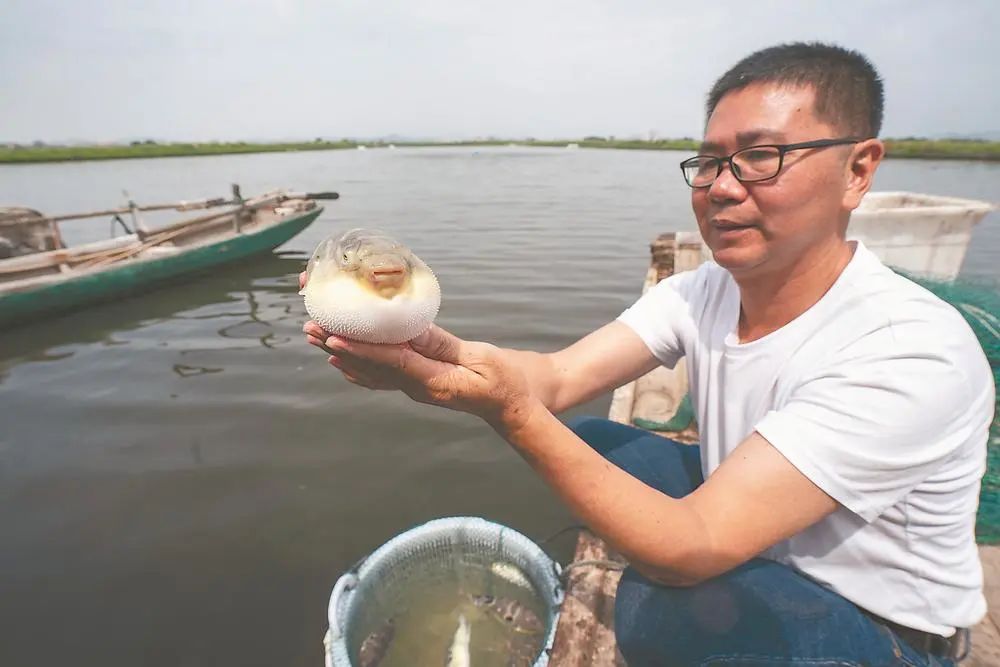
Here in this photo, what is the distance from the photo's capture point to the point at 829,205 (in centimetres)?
198

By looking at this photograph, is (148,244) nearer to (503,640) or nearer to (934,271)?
(503,640)

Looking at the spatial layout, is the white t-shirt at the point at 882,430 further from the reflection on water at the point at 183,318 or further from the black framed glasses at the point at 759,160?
the reflection on water at the point at 183,318

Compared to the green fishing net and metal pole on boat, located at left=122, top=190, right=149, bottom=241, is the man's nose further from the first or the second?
metal pole on boat, located at left=122, top=190, right=149, bottom=241

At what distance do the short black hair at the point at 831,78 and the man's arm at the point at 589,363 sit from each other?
1330 mm

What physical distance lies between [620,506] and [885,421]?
0.84 m

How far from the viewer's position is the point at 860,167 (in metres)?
1.99

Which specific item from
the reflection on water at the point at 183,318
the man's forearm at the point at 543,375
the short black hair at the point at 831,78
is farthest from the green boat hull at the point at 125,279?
the short black hair at the point at 831,78

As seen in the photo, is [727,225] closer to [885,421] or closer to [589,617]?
[885,421]

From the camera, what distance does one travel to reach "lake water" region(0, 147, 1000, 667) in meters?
3.99

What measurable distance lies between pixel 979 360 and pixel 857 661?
1.08 meters

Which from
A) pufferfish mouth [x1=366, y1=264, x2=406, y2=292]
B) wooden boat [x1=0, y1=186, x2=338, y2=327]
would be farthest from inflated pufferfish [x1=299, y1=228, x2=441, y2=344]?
wooden boat [x1=0, y1=186, x2=338, y2=327]

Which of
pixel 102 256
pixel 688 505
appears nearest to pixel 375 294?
pixel 688 505

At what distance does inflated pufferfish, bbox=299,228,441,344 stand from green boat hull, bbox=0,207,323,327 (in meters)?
Answer: 10.2

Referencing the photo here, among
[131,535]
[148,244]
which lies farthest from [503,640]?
[148,244]
